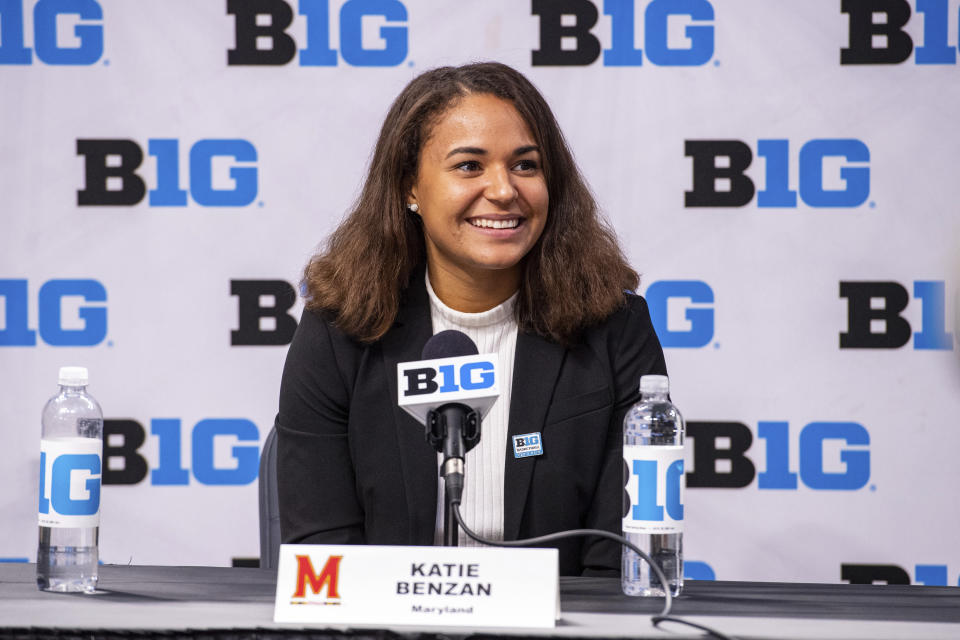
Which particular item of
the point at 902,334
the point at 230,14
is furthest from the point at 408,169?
the point at 902,334

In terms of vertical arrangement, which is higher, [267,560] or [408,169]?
[408,169]

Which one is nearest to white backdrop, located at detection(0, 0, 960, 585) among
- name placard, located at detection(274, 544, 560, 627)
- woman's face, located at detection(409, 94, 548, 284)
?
woman's face, located at detection(409, 94, 548, 284)

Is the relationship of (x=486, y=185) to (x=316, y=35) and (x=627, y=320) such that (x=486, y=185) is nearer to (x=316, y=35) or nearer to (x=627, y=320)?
(x=627, y=320)

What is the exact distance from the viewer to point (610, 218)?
8.71ft

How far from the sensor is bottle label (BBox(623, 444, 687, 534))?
44.6 inches


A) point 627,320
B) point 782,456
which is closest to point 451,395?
point 627,320

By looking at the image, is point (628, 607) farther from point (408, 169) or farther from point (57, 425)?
point (408, 169)

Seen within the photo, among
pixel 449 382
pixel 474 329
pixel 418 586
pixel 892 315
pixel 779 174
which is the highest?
pixel 779 174

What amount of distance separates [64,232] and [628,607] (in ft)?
6.96

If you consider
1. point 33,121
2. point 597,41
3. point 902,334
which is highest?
point 597,41

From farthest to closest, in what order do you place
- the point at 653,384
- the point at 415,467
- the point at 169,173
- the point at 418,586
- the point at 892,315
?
the point at 169,173 < the point at 892,315 < the point at 415,467 < the point at 653,384 < the point at 418,586

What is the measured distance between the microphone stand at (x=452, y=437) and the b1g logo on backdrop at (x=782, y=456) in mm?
1629

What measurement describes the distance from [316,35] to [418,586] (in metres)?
1.99

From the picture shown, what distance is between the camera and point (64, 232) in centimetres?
271
